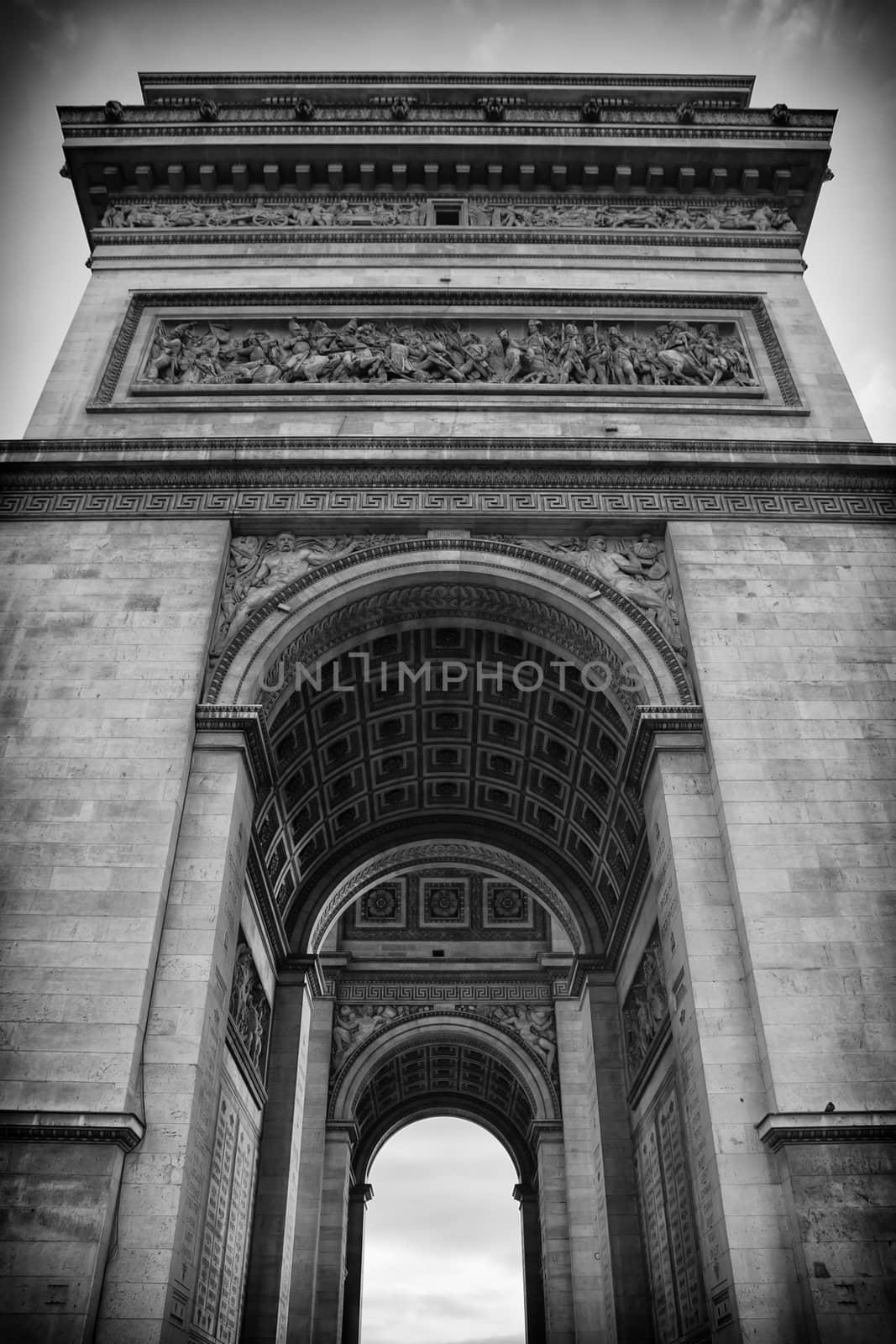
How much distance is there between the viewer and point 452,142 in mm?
21141

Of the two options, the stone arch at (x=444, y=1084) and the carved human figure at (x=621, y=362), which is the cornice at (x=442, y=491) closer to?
the carved human figure at (x=621, y=362)

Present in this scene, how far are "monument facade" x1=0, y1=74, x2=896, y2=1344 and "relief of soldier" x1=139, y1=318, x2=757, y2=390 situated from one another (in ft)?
0.32

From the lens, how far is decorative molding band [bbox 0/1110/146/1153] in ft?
35.0

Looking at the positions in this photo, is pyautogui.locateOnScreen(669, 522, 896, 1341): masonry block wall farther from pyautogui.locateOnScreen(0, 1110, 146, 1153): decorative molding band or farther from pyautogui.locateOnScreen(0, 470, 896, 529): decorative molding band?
pyautogui.locateOnScreen(0, 1110, 146, 1153): decorative molding band

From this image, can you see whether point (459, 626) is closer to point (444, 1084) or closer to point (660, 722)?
point (660, 722)

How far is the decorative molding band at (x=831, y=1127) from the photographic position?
10820 mm

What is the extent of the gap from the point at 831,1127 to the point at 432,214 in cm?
1827

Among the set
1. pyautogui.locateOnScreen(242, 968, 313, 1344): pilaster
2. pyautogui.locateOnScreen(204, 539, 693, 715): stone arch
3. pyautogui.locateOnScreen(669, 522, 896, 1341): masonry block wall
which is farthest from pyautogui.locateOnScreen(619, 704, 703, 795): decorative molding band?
pyautogui.locateOnScreen(242, 968, 313, 1344): pilaster

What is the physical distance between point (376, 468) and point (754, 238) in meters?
10.0

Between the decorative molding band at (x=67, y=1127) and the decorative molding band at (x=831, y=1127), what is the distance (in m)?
6.86

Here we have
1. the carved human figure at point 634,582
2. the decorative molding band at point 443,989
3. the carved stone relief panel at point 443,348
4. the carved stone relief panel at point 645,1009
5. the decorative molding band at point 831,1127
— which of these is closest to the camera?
the decorative molding band at point 831,1127

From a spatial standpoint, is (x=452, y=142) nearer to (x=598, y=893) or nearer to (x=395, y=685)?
(x=395, y=685)

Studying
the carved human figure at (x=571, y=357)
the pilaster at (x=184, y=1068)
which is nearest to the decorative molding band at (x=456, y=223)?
the carved human figure at (x=571, y=357)

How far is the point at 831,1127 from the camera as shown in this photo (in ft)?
35.6
